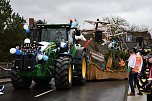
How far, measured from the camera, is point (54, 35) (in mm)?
16172

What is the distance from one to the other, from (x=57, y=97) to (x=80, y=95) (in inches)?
44.2

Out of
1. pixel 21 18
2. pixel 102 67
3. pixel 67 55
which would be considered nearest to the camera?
pixel 67 55

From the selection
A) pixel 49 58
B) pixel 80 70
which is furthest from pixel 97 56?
pixel 49 58

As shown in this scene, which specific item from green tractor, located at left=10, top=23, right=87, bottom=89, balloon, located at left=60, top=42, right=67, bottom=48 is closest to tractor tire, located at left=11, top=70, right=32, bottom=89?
green tractor, located at left=10, top=23, right=87, bottom=89

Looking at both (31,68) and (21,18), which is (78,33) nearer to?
(31,68)

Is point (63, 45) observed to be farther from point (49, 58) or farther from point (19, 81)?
point (19, 81)

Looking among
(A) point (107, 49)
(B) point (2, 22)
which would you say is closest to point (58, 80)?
(A) point (107, 49)

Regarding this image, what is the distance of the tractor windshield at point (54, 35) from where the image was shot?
16047 mm

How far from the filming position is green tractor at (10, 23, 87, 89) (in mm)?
13844

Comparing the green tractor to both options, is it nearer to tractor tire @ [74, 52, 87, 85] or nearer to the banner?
tractor tire @ [74, 52, 87, 85]

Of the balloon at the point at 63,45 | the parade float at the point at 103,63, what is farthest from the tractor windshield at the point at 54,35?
the parade float at the point at 103,63

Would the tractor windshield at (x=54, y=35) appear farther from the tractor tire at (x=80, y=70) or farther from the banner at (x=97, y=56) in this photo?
the banner at (x=97, y=56)

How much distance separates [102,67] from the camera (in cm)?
2162

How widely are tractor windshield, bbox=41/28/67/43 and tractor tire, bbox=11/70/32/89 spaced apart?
214 cm
